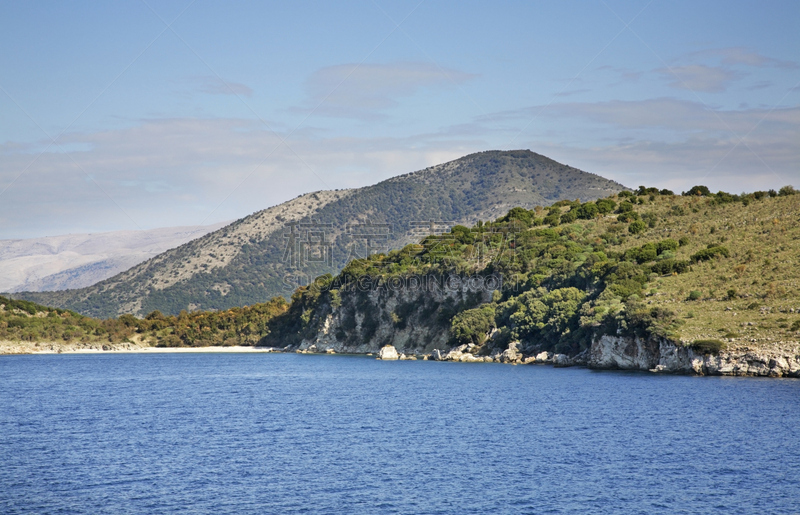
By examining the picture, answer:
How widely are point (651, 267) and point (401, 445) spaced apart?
153 ft

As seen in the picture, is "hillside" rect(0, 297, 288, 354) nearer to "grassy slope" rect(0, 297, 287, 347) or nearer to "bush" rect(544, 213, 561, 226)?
"grassy slope" rect(0, 297, 287, 347)

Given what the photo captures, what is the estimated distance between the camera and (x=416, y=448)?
31266 mm

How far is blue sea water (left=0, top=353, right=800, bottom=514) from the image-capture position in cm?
2314

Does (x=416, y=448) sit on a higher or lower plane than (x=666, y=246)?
lower

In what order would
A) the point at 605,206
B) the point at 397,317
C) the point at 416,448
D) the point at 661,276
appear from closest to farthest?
the point at 416,448 < the point at 661,276 < the point at 397,317 < the point at 605,206

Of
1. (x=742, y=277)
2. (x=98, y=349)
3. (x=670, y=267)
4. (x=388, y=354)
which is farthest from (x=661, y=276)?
(x=98, y=349)

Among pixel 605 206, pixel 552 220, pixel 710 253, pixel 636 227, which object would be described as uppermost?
pixel 605 206

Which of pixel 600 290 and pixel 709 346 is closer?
pixel 709 346

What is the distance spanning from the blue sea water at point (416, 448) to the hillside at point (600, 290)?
5241mm

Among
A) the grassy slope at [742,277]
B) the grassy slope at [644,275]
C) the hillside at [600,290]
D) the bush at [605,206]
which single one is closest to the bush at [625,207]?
the hillside at [600,290]

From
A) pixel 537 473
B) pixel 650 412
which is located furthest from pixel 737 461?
pixel 650 412

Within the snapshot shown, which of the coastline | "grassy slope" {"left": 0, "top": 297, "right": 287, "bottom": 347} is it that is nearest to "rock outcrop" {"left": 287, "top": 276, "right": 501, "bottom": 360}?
the coastline

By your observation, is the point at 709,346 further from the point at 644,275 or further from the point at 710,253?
the point at 710,253

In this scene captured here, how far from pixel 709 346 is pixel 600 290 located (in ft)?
64.3
